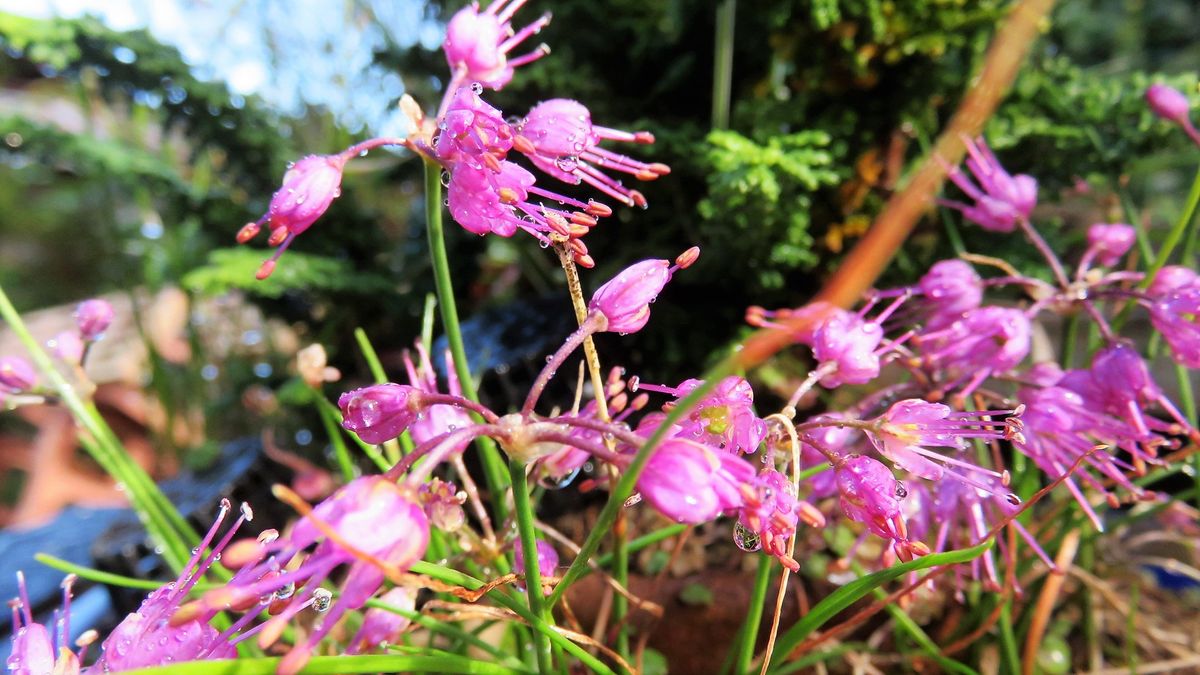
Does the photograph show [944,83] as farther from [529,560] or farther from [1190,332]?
[529,560]

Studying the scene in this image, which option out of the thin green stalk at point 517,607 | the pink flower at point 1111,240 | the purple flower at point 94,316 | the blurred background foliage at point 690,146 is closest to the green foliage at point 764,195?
the blurred background foliage at point 690,146

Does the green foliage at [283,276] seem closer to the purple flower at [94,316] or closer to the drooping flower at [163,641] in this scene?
the purple flower at [94,316]

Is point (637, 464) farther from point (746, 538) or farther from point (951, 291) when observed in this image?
point (951, 291)

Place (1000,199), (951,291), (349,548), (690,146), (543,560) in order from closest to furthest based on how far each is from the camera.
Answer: (349,548) → (543,560) → (951,291) → (1000,199) → (690,146)

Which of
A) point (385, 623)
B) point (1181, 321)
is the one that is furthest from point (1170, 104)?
point (385, 623)

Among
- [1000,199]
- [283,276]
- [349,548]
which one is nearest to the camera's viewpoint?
[349,548]

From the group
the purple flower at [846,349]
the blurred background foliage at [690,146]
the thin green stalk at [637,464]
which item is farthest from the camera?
the blurred background foliage at [690,146]

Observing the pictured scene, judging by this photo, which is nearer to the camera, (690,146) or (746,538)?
(746,538)

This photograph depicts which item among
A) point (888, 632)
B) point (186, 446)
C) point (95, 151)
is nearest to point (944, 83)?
point (888, 632)
